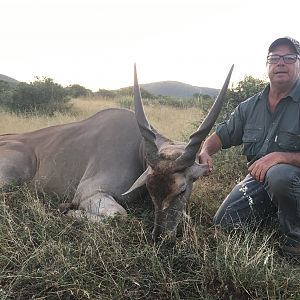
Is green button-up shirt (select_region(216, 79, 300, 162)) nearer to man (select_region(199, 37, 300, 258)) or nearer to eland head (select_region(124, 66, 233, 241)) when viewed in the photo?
man (select_region(199, 37, 300, 258))

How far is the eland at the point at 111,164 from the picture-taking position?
3.81 meters

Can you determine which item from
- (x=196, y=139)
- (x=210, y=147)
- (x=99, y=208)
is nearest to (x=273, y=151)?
(x=210, y=147)

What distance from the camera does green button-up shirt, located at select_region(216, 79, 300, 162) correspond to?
13.4ft

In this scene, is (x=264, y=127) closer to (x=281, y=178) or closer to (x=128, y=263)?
(x=281, y=178)

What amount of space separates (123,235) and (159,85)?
42850 mm

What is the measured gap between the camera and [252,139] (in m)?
4.34

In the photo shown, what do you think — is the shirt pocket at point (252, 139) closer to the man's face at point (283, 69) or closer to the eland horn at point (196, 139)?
the man's face at point (283, 69)

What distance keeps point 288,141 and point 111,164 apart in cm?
182

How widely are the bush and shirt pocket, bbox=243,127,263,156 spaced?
11106 mm

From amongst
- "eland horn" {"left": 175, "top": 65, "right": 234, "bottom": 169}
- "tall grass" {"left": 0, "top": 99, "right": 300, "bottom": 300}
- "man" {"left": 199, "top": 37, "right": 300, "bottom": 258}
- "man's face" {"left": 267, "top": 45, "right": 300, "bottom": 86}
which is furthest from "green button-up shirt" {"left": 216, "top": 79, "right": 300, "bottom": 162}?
"tall grass" {"left": 0, "top": 99, "right": 300, "bottom": 300}

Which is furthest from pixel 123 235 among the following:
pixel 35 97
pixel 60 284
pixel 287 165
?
pixel 35 97

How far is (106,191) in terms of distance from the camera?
472 centimetres

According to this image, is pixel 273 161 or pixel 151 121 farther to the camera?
pixel 151 121

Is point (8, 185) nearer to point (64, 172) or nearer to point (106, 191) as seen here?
point (64, 172)
